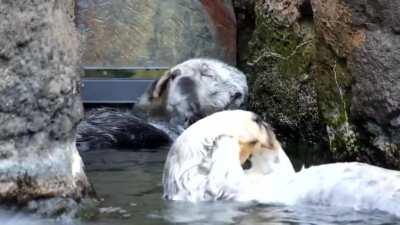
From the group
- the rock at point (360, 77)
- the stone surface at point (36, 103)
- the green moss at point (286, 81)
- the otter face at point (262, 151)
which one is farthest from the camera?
the green moss at point (286, 81)

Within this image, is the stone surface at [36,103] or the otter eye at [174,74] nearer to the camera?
the stone surface at [36,103]

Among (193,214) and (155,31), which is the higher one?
(155,31)

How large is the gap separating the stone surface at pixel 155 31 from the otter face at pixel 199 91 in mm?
1349

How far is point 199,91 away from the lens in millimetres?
6609

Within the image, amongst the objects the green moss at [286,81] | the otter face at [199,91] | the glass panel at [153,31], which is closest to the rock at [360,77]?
the green moss at [286,81]

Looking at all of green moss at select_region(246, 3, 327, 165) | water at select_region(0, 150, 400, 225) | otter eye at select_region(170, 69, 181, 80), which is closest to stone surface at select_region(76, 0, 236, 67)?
otter eye at select_region(170, 69, 181, 80)

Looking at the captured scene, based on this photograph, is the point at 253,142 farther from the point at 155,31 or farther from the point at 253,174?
the point at 155,31

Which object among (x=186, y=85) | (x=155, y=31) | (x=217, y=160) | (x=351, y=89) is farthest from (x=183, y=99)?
(x=217, y=160)

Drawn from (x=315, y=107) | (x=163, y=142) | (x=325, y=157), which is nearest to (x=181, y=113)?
(x=163, y=142)

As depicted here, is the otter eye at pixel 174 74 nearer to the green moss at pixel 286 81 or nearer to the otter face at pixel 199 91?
the otter face at pixel 199 91

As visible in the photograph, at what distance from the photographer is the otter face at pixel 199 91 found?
21.5ft

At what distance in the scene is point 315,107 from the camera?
6047 mm

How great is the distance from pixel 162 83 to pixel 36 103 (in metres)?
3.27

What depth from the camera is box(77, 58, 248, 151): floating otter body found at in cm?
639
